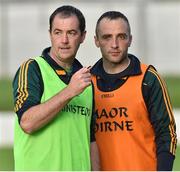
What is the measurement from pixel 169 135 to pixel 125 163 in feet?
1.10

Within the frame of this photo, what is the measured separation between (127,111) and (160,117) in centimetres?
22

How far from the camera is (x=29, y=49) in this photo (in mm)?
27703

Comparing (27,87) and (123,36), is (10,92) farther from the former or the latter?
(27,87)

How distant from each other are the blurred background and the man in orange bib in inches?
849

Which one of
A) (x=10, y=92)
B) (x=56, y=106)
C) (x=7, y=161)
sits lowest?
(x=7, y=161)

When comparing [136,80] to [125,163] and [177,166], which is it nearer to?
[125,163]

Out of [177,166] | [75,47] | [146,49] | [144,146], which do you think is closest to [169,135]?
[144,146]

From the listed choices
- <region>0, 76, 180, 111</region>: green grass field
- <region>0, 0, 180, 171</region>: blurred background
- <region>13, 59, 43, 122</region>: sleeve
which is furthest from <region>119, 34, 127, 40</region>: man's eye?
<region>0, 0, 180, 171</region>: blurred background

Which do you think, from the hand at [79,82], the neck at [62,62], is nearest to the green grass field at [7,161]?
the neck at [62,62]

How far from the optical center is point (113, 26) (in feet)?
16.9

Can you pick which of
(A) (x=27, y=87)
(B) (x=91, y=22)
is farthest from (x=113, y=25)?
(B) (x=91, y=22)

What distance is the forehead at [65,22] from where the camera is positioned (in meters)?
4.58

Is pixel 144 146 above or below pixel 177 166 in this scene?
above

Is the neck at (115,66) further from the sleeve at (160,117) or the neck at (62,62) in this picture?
the neck at (62,62)
